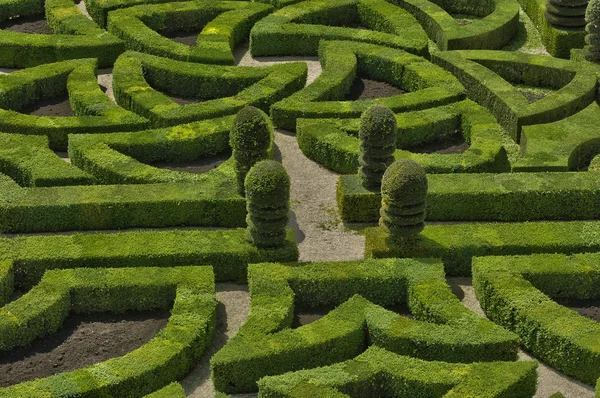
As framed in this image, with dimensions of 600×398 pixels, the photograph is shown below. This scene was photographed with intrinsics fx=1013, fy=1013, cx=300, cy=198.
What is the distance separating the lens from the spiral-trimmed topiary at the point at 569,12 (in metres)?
37.7

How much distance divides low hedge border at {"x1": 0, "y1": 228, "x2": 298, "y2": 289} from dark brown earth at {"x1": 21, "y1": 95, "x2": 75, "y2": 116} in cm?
911

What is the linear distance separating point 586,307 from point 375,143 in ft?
22.7

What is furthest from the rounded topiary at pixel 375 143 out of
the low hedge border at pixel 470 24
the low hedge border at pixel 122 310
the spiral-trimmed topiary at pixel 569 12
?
the spiral-trimmed topiary at pixel 569 12

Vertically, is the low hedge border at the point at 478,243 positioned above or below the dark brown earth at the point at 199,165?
below

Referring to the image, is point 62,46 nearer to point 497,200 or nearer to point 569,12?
point 497,200

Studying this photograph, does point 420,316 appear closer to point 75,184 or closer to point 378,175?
point 378,175

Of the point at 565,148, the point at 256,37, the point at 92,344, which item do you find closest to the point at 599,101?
the point at 565,148

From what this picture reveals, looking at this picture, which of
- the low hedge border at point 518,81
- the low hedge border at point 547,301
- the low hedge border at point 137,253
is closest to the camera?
the low hedge border at point 547,301

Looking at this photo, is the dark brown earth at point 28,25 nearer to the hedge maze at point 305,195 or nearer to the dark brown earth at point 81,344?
the hedge maze at point 305,195

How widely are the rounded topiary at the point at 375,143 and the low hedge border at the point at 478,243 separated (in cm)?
208

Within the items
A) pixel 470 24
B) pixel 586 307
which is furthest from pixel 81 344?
pixel 470 24

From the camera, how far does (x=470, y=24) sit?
38906mm

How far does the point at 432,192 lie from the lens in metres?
28.1

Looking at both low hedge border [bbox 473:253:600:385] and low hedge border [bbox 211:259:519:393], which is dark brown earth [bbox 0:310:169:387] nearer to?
low hedge border [bbox 211:259:519:393]
